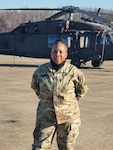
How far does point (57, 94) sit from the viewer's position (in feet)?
15.7

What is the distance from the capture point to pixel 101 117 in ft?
29.6

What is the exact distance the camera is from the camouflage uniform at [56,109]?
4777mm

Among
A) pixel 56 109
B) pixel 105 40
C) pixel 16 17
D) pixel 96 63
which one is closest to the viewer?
pixel 56 109

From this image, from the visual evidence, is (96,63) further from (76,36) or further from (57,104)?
(57,104)

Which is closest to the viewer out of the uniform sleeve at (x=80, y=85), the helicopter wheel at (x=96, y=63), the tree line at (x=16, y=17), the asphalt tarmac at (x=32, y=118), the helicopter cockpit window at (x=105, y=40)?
the uniform sleeve at (x=80, y=85)

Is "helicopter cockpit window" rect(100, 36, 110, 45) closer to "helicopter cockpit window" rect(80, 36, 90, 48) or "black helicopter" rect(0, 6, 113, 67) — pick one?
"black helicopter" rect(0, 6, 113, 67)

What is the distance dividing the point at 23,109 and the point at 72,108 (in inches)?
200

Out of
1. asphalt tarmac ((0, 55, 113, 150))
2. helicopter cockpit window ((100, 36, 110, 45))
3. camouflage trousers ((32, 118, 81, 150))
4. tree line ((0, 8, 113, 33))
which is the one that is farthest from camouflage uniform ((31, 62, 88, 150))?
tree line ((0, 8, 113, 33))

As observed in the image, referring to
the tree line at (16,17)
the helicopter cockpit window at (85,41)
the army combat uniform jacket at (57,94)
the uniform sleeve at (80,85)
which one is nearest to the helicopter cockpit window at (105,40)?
the helicopter cockpit window at (85,41)

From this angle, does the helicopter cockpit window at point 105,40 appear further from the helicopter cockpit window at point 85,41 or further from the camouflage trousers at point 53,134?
the camouflage trousers at point 53,134

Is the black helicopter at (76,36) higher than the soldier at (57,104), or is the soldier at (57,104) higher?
the soldier at (57,104)

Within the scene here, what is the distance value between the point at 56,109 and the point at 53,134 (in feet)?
0.99

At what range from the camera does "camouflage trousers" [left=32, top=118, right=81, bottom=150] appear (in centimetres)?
479

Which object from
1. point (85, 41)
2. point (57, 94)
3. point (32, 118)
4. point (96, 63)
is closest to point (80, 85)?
point (57, 94)
